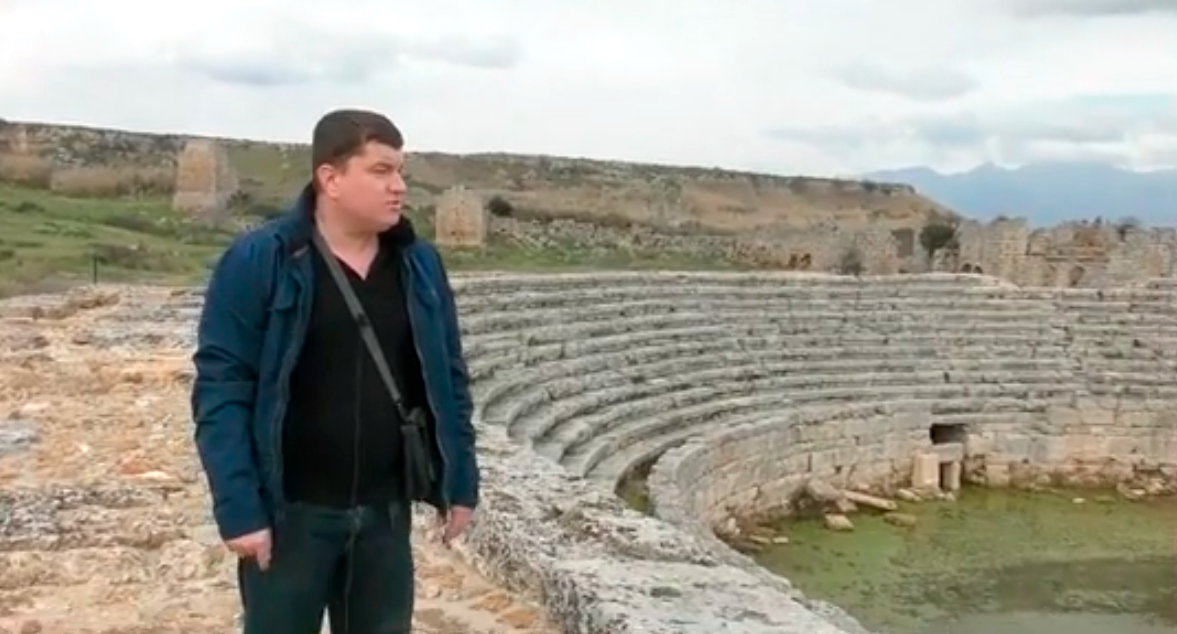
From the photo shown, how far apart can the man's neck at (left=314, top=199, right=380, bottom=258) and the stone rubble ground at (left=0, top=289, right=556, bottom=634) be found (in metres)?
1.75

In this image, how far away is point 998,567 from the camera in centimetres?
1158

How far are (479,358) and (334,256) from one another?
8194mm

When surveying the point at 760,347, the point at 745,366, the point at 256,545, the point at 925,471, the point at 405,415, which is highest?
the point at 405,415

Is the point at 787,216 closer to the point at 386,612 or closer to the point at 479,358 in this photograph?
the point at 479,358

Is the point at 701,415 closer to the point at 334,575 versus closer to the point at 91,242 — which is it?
the point at 91,242

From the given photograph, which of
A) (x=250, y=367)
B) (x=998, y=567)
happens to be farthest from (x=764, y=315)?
(x=250, y=367)

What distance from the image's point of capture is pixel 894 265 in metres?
24.1

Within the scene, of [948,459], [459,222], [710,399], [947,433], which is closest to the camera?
[710,399]

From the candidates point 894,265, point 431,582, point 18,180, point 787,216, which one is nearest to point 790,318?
point 894,265

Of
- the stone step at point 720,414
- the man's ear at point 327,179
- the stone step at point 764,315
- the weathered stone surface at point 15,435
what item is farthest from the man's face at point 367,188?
the stone step at point 764,315

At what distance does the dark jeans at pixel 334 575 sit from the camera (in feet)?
9.30

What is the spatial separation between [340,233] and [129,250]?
550 inches

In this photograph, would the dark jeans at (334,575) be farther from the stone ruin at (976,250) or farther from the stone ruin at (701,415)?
the stone ruin at (976,250)

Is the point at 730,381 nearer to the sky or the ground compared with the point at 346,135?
nearer to the ground
